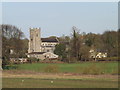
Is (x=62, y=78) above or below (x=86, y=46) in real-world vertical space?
below

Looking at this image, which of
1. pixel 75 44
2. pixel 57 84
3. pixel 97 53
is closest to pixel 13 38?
pixel 75 44

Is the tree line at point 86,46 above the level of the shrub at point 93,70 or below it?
above

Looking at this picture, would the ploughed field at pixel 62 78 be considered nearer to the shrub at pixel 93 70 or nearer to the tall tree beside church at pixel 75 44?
the shrub at pixel 93 70

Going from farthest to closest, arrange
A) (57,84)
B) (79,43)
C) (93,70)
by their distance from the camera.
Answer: (79,43) → (93,70) → (57,84)

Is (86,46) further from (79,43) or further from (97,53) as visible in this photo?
(97,53)

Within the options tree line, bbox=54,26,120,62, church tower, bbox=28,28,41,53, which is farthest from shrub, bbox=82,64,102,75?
church tower, bbox=28,28,41,53

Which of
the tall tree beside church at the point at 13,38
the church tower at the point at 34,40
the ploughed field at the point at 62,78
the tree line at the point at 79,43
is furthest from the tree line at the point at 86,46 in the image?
the ploughed field at the point at 62,78

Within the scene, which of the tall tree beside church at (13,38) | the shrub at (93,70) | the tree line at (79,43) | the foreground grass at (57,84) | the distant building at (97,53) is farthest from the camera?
the distant building at (97,53)

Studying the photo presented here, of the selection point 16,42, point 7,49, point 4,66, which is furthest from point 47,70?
point 16,42

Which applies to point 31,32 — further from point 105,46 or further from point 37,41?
point 105,46

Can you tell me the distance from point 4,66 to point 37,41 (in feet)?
334

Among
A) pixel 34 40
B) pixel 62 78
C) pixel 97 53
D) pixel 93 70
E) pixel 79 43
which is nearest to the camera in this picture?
pixel 62 78

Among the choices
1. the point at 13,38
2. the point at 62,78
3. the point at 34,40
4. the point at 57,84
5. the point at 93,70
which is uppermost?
the point at 34,40

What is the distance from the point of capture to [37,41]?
552 ft
